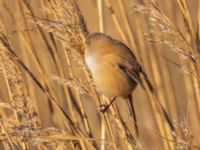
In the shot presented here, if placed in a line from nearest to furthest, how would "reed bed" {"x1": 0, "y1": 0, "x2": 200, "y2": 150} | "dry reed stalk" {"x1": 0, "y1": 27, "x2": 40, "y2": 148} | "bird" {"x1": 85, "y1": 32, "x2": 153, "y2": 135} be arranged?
"reed bed" {"x1": 0, "y1": 0, "x2": 200, "y2": 150} < "dry reed stalk" {"x1": 0, "y1": 27, "x2": 40, "y2": 148} < "bird" {"x1": 85, "y1": 32, "x2": 153, "y2": 135}

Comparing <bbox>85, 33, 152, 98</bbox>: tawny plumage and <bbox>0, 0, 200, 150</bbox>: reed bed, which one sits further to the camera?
<bbox>85, 33, 152, 98</bbox>: tawny plumage

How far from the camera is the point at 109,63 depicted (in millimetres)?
2168

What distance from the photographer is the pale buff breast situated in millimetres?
2115

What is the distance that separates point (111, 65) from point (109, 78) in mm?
57

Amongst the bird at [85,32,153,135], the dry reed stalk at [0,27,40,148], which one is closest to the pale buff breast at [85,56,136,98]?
the bird at [85,32,153,135]

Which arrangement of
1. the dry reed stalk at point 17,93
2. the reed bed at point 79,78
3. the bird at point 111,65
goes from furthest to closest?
the bird at point 111,65
the dry reed stalk at point 17,93
the reed bed at point 79,78

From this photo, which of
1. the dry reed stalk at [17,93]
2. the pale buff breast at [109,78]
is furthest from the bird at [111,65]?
the dry reed stalk at [17,93]

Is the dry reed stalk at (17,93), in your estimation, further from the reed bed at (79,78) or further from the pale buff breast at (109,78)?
the pale buff breast at (109,78)

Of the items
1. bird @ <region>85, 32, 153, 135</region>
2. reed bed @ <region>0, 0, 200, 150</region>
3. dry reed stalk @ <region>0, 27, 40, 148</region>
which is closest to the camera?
reed bed @ <region>0, 0, 200, 150</region>

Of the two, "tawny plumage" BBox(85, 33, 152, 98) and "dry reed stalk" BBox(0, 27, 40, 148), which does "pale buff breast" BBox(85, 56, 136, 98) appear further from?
"dry reed stalk" BBox(0, 27, 40, 148)

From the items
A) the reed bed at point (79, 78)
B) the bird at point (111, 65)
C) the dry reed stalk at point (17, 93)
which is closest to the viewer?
the reed bed at point (79, 78)

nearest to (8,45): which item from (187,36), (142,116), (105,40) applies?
(105,40)

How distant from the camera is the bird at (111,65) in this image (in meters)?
2.12

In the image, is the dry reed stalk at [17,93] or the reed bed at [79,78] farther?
the dry reed stalk at [17,93]
